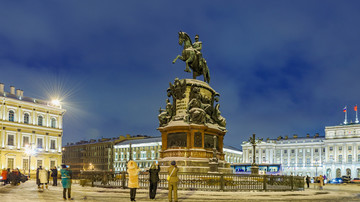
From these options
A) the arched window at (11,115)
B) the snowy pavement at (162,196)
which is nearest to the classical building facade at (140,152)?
the arched window at (11,115)

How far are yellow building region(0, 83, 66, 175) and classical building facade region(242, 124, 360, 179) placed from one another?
84.2 meters

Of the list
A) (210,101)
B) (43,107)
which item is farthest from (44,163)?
(210,101)

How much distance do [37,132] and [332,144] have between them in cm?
10171

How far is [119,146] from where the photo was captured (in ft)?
412

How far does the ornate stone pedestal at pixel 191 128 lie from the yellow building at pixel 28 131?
41352mm

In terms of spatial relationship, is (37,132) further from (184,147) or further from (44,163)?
(184,147)

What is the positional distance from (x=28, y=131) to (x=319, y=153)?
105840 millimetres

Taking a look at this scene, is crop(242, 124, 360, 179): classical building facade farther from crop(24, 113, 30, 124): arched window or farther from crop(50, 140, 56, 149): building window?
crop(24, 113, 30, 124): arched window

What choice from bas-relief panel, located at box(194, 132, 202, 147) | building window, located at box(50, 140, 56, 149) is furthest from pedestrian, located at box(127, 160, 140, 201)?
building window, located at box(50, 140, 56, 149)

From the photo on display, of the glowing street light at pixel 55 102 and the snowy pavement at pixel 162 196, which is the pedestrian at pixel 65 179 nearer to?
the snowy pavement at pixel 162 196

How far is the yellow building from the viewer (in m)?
66.0

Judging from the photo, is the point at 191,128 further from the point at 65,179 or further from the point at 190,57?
the point at 65,179

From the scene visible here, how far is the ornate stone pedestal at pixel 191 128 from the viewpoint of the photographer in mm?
27203

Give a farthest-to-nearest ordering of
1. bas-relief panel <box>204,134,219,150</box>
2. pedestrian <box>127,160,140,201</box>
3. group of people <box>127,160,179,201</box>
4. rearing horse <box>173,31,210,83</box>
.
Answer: rearing horse <box>173,31,210,83</box> < bas-relief panel <box>204,134,219,150</box> < pedestrian <box>127,160,140,201</box> < group of people <box>127,160,179,201</box>
